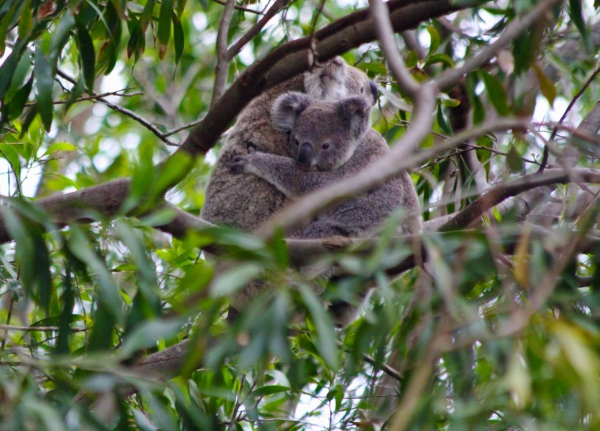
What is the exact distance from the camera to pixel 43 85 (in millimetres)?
2193

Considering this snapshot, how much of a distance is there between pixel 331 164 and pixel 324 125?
187 millimetres

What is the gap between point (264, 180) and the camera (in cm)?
319

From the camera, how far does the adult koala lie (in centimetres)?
312

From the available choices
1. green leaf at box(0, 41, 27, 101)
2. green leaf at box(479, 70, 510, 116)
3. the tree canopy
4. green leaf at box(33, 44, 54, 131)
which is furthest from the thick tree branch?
green leaf at box(0, 41, 27, 101)

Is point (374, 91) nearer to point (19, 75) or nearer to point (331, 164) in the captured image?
point (331, 164)

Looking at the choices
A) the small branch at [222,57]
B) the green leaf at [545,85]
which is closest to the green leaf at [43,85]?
the small branch at [222,57]

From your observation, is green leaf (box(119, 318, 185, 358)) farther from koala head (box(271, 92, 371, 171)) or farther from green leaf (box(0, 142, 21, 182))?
koala head (box(271, 92, 371, 171))

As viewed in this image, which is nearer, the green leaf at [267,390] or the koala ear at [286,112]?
the green leaf at [267,390]

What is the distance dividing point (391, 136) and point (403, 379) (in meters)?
1.91

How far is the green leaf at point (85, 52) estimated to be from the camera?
234cm

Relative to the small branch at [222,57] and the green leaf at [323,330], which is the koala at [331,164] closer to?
the small branch at [222,57]


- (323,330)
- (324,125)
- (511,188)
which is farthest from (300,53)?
(323,330)

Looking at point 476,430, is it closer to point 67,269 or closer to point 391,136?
point 67,269

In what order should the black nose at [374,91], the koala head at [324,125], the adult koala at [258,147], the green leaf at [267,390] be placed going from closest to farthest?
the green leaf at [267,390] → the adult koala at [258,147] → the koala head at [324,125] → the black nose at [374,91]
